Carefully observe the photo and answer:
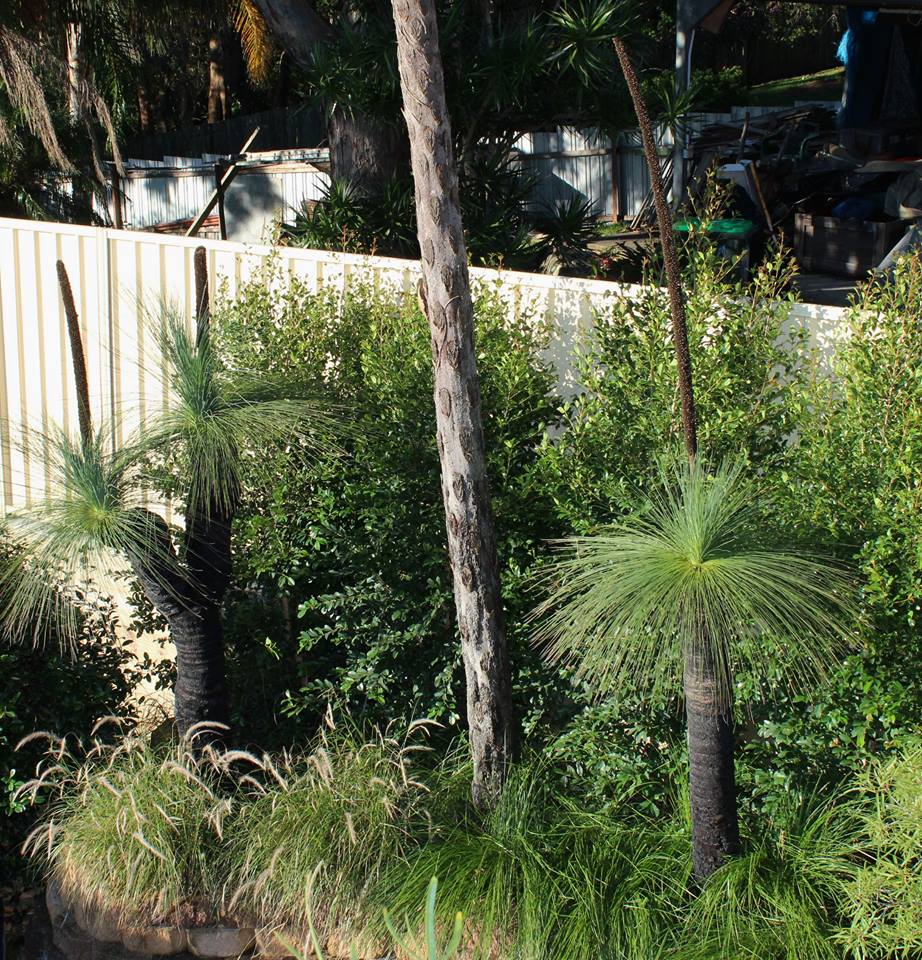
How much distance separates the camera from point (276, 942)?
4.29 metres

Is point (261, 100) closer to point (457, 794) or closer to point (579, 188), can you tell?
point (579, 188)

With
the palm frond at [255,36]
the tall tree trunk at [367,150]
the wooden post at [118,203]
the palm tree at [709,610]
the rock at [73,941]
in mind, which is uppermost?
the palm frond at [255,36]

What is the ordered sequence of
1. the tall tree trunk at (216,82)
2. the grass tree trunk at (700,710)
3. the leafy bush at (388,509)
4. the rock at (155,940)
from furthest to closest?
the tall tree trunk at (216,82) → the leafy bush at (388,509) → the rock at (155,940) → the grass tree trunk at (700,710)

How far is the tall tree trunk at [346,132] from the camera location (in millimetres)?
9148

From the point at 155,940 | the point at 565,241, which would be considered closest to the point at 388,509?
the point at 155,940

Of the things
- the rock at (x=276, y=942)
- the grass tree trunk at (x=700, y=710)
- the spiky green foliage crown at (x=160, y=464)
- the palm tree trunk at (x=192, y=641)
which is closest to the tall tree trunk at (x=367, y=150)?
the spiky green foliage crown at (x=160, y=464)

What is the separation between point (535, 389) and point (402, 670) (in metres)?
1.38

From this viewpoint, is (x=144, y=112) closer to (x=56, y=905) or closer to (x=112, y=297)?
(x=112, y=297)

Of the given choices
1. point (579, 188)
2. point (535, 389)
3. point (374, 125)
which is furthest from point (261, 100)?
point (535, 389)

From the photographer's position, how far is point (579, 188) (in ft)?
67.9

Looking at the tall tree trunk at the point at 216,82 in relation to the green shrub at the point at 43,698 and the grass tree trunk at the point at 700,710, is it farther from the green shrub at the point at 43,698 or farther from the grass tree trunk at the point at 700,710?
the grass tree trunk at the point at 700,710

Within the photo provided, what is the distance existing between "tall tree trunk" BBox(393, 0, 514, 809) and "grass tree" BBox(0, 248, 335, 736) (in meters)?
0.74

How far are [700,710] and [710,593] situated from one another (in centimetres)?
56

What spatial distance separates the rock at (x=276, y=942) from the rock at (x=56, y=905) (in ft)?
2.79
